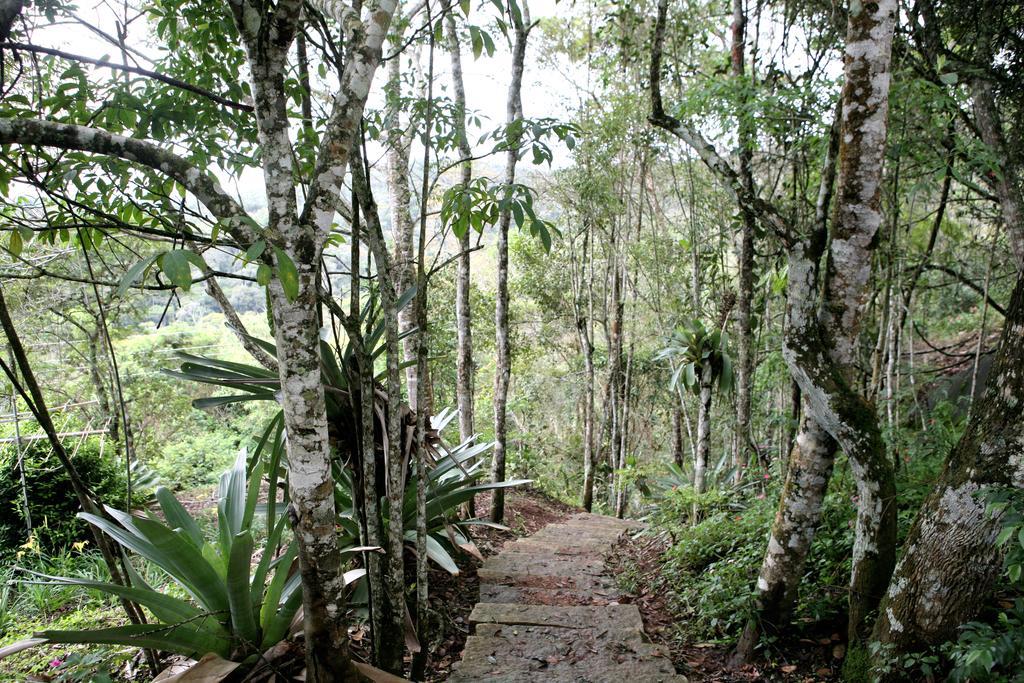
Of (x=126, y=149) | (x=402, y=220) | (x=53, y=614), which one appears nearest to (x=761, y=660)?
(x=126, y=149)

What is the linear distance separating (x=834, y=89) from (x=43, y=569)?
722 centimetres

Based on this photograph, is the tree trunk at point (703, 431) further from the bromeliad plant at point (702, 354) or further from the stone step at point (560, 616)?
the stone step at point (560, 616)

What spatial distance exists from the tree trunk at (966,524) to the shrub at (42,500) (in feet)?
21.5

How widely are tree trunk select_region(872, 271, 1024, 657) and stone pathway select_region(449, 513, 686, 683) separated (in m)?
0.99

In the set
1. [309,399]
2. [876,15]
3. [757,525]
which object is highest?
[876,15]

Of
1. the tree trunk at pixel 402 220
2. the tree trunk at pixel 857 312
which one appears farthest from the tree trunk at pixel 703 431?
the tree trunk at pixel 857 312

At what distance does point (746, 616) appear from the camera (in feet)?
10.1

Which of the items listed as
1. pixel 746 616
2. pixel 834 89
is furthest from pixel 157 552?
pixel 834 89

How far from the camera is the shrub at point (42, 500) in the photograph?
579 centimetres

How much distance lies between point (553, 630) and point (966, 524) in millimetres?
1976

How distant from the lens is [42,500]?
603 cm

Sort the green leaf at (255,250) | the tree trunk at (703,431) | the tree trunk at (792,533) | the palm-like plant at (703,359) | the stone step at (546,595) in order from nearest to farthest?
the green leaf at (255,250) < the tree trunk at (792,533) < the stone step at (546,595) < the tree trunk at (703,431) < the palm-like plant at (703,359)

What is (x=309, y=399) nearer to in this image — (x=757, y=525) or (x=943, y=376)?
(x=757, y=525)

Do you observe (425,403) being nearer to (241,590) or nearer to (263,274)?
(241,590)
